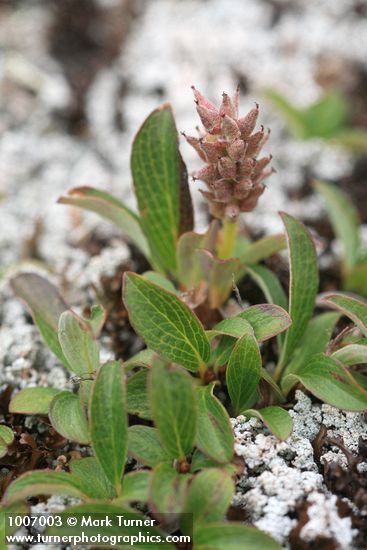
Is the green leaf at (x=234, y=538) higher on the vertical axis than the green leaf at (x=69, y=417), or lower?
lower

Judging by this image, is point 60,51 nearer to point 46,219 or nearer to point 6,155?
point 6,155

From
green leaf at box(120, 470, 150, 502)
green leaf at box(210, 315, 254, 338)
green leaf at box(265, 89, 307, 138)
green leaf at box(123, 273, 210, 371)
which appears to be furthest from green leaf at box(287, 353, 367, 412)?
green leaf at box(265, 89, 307, 138)

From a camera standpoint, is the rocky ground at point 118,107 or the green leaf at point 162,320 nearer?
the green leaf at point 162,320

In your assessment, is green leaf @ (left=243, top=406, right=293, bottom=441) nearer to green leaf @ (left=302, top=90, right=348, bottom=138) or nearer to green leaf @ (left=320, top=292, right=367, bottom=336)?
green leaf @ (left=320, top=292, right=367, bottom=336)

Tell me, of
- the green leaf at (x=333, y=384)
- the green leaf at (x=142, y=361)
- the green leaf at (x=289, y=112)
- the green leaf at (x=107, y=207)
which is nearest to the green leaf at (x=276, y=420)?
the green leaf at (x=333, y=384)

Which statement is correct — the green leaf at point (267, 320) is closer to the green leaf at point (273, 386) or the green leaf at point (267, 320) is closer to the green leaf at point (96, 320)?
the green leaf at point (273, 386)

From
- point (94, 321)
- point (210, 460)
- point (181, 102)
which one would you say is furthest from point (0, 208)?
point (210, 460)

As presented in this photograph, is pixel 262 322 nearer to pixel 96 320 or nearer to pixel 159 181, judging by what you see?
pixel 96 320

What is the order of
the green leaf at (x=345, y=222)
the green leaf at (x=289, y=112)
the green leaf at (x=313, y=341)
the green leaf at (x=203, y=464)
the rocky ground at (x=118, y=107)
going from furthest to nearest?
the green leaf at (x=289, y=112) < the green leaf at (x=345, y=222) < the rocky ground at (x=118, y=107) < the green leaf at (x=313, y=341) < the green leaf at (x=203, y=464)
